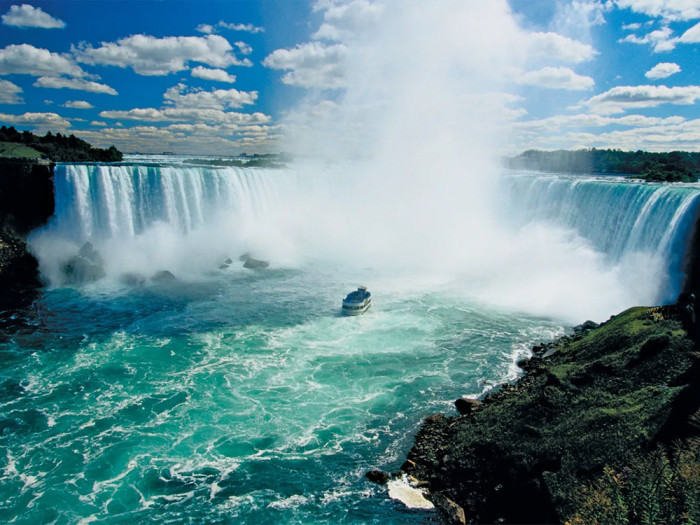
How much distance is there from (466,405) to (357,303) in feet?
32.5

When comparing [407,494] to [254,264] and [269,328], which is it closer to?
[269,328]

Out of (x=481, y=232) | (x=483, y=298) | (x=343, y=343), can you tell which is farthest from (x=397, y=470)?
(x=481, y=232)

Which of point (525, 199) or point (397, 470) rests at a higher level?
point (525, 199)

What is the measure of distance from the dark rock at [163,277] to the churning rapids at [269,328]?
0.58 meters

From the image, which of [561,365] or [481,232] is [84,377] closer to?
[561,365]

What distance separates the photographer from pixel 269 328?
72.2ft

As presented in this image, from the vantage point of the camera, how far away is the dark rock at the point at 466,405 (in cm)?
1433

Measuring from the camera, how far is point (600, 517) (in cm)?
706

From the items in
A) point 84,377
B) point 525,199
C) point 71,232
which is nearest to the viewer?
point 84,377

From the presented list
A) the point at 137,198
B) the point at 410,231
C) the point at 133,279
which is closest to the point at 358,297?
the point at 133,279

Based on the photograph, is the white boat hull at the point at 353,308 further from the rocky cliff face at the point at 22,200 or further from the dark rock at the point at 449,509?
the rocky cliff face at the point at 22,200

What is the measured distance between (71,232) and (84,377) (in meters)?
19.8

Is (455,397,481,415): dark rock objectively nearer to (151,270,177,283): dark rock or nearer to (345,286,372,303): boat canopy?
(345,286,372,303): boat canopy

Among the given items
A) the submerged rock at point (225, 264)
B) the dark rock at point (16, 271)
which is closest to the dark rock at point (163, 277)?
the submerged rock at point (225, 264)
